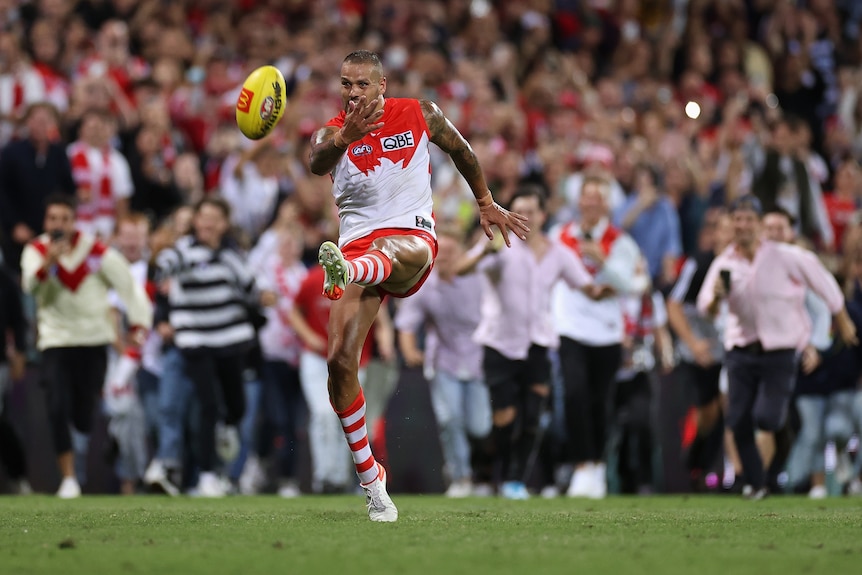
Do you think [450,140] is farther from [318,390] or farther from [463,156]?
[318,390]

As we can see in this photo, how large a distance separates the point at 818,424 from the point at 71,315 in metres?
7.55

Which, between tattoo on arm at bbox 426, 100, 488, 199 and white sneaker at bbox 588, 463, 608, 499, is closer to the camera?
tattoo on arm at bbox 426, 100, 488, 199

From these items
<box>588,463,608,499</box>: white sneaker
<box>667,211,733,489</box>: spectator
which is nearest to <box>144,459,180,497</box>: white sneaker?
<box>588,463,608,499</box>: white sneaker

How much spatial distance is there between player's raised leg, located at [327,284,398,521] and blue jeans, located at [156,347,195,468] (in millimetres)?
5636

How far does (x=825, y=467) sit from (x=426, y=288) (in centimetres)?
460

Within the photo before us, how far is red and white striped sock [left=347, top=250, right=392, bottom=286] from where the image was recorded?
319 inches

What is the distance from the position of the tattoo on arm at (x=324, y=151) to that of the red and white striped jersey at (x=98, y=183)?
7695 millimetres

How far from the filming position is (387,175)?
28.8 ft

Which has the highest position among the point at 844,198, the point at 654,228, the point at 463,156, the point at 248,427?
the point at 844,198

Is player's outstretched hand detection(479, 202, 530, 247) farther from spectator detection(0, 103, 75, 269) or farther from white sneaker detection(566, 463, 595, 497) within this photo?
spectator detection(0, 103, 75, 269)

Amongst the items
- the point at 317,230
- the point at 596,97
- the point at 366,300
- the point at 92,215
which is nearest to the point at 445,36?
the point at 596,97

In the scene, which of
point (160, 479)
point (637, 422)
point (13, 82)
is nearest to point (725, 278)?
point (637, 422)

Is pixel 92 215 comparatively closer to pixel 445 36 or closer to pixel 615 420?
pixel 615 420

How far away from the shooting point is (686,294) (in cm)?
1404
